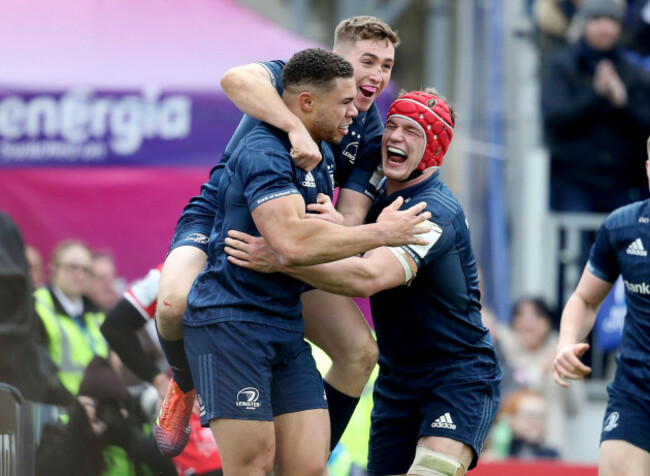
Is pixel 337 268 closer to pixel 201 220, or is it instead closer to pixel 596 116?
pixel 201 220

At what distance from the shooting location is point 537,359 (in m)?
9.57

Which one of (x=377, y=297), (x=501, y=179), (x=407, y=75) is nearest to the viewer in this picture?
(x=377, y=297)

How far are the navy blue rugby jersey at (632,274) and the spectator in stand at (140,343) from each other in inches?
83.4

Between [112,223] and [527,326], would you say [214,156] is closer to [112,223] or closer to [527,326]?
[112,223]

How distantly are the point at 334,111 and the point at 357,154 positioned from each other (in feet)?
1.78

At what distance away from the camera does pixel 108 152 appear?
26.5ft

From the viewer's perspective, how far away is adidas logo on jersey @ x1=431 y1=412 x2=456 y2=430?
206 inches

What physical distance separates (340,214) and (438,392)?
3.03 feet

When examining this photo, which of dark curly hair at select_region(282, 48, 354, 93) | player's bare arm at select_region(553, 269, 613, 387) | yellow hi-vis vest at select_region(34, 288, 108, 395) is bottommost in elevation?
yellow hi-vis vest at select_region(34, 288, 108, 395)

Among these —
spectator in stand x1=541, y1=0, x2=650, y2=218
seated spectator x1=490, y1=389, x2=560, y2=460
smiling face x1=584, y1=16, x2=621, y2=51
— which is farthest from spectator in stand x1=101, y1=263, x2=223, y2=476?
smiling face x1=584, y1=16, x2=621, y2=51

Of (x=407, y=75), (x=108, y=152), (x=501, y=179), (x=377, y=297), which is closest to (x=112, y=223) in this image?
(x=108, y=152)

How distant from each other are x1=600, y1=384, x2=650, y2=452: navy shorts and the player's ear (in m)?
2.15

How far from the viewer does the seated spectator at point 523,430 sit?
901cm

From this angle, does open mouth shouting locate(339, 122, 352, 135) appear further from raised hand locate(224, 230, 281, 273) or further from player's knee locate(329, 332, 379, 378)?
player's knee locate(329, 332, 379, 378)
